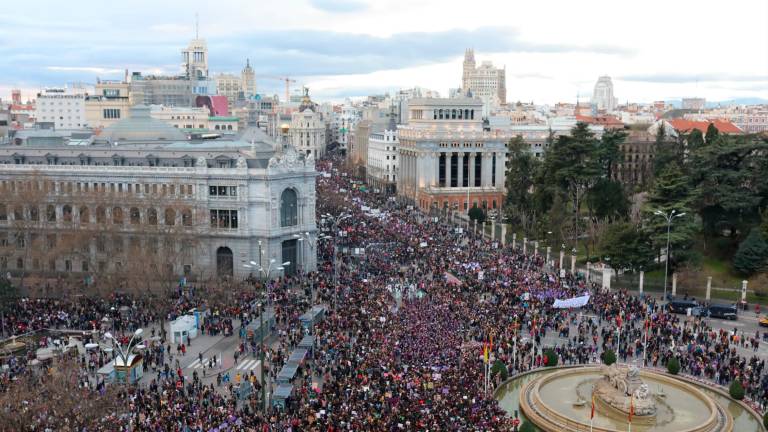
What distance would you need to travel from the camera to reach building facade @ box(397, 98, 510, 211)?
92.8 metres

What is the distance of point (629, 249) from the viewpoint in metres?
50.3

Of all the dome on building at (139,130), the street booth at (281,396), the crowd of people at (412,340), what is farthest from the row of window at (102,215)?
the street booth at (281,396)

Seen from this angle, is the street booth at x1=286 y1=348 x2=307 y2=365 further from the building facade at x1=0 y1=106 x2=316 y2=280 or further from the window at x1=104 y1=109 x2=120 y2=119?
the window at x1=104 y1=109 x2=120 y2=119

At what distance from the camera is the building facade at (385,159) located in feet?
376

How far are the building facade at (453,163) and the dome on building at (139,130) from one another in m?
34.9

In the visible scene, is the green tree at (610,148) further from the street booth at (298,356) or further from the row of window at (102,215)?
the street booth at (298,356)

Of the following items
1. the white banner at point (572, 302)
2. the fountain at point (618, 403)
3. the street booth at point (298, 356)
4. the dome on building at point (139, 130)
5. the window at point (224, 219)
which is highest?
the dome on building at point (139, 130)

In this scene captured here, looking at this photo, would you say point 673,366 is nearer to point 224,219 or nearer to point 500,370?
point 500,370

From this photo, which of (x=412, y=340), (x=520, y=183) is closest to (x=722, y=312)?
(x=412, y=340)

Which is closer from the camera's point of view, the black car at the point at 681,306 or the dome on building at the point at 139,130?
the black car at the point at 681,306

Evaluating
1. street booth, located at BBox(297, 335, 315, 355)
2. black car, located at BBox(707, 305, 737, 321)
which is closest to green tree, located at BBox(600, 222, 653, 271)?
black car, located at BBox(707, 305, 737, 321)

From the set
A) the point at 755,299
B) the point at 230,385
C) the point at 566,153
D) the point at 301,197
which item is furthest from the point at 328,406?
the point at 566,153

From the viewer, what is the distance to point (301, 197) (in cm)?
5528

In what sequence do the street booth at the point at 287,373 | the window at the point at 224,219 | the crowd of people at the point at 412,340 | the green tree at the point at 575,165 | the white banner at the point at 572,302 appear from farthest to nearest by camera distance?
the green tree at the point at 575,165 < the window at the point at 224,219 < the white banner at the point at 572,302 < the street booth at the point at 287,373 < the crowd of people at the point at 412,340
